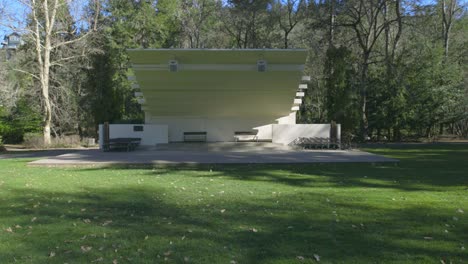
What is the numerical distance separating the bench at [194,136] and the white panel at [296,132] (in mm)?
4447

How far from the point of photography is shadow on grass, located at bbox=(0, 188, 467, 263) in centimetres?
439

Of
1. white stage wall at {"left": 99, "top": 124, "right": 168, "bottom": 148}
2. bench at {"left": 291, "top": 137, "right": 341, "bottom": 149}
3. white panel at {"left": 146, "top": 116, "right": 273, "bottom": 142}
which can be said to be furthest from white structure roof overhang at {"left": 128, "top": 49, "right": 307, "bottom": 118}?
bench at {"left": 291, "top": 137, "right": 341, "bottom": 149}

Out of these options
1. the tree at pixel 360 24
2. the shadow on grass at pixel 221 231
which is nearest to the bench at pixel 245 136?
the tree at pixel 360 24

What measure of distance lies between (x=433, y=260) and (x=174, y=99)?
62.4 feet

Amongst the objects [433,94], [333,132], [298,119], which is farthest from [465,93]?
[333,132]

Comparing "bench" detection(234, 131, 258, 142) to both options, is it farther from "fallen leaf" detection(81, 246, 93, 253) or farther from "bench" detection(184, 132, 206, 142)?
"fallen leaf" detection(81, 246, 93, 253)

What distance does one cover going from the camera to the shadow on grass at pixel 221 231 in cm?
439

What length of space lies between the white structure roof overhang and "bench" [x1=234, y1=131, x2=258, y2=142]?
3.69 ft

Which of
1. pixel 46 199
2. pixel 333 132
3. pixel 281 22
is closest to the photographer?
pixel 46 199

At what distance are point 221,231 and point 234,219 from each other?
68cm

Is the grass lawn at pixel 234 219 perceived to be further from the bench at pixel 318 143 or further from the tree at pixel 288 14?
the tree at pixel 288 14

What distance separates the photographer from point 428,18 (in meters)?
30.2

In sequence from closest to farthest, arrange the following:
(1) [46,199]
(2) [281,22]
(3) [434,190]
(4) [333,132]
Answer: (1) [46,199], (3) [434,190], (4) [333,132], (2) [281,22]

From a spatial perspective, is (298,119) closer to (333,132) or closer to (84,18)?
(333,132)
